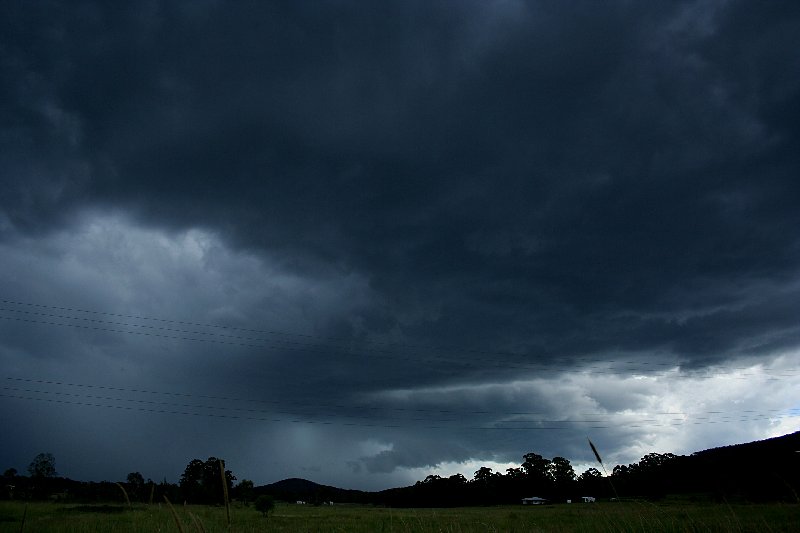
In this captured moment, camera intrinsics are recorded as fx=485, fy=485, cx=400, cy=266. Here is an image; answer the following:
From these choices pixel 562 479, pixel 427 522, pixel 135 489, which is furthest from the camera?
pixel 562 479

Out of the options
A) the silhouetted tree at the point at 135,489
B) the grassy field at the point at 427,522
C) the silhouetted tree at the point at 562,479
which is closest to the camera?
the silhouetted tree at the point at 135,489

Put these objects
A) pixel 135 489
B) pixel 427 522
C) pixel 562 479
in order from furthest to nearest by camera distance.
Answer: pixel 562 479
pixel 427 522
pixel 135 489

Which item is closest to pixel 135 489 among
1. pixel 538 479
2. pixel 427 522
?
pixel 427 522

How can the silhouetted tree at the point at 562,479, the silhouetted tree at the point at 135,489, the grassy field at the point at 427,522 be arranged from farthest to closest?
the silhouetted tree at the point at 562,479 < the grassy field at the point at 427,522 < the silhouetted tree at the point at 135,489

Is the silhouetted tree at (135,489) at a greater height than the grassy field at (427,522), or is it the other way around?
the silhouetted tree at (135,489)

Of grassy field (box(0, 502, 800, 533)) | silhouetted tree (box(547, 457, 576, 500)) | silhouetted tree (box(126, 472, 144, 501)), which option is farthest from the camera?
silhouetted tree (box(547, 457, 576, 500))

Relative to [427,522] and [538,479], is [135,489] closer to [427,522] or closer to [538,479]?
[427,522]

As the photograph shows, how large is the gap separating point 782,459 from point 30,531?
8791 centimetres

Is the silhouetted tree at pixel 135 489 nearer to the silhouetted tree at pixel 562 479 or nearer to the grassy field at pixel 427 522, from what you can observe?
the grassy field at pixel 427 522

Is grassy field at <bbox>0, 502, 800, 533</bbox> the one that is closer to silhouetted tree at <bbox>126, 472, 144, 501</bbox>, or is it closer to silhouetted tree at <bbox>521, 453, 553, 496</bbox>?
silhouetted tree at <bbox>126, 472, 144, 501</bbox>

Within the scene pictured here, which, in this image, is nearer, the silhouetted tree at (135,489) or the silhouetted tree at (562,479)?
the silhouetted tree at (135,489)

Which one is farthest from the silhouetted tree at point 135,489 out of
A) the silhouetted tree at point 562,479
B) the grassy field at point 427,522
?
the silhouetted tree at point 562,479

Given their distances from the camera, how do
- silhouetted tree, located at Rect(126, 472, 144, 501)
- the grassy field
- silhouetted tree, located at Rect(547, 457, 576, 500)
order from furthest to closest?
silhouetted tree, located at Rect(547, 457, 576, 500) → the grassy field → silhouetted tree, located at Rect(126, 472, 144, 501)

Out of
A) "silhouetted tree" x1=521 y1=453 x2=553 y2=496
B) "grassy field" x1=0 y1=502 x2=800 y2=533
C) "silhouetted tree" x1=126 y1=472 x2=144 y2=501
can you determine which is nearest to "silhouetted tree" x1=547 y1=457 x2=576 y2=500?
"silhouetted tree" x1=521 y1=453 x2=553 y2=496
